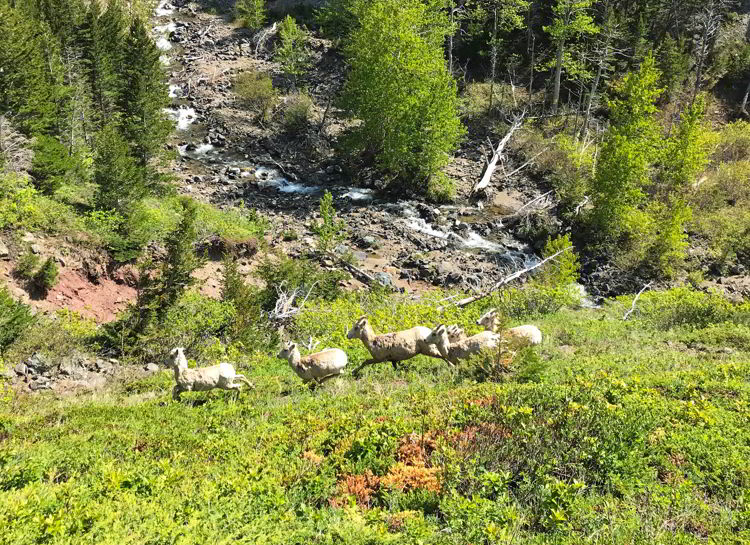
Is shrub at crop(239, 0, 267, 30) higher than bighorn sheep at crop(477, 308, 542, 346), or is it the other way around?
shrub at crop(239, 0, 267, 30)

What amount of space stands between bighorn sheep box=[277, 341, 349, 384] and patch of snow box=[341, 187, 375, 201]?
22.7m

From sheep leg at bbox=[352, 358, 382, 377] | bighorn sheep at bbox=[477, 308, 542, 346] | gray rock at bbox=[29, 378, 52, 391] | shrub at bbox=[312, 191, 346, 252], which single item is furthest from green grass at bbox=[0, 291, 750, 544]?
shrub at bbox=[312, 191, 346, 252]

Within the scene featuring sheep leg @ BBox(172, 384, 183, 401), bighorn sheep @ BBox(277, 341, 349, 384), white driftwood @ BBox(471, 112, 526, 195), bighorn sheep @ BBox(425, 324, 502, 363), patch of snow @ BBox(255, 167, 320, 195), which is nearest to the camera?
sheep leg @ BBox(172, 384, 183, 401)

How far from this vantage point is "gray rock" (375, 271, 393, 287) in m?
23.9

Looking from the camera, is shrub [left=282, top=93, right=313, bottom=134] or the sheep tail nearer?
the sheep tail

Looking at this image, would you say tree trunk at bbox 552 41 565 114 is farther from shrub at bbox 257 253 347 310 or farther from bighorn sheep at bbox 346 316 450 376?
bighorn sheep at bbox 346 316 450 376

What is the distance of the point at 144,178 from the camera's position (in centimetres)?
2656

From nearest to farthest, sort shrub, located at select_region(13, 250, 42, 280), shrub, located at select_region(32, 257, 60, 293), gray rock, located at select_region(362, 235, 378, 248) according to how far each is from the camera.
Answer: shrub, located at select_region(13, 250, 42, 280)
shrub, located at select_region(32, 257, 60, 293)
gray rock, located at select_region(362, 235, 378, 248)

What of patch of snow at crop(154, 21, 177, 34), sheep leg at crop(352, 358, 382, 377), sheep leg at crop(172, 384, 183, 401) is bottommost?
sheep leg at crop(352, 358, 382, 377)

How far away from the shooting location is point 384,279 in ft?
79.8

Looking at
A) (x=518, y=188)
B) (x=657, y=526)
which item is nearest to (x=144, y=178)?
(x=518, y=188)

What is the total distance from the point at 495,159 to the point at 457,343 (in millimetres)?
27587

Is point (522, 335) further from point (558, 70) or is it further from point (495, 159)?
point (558, 70)

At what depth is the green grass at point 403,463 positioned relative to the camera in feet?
17.3
